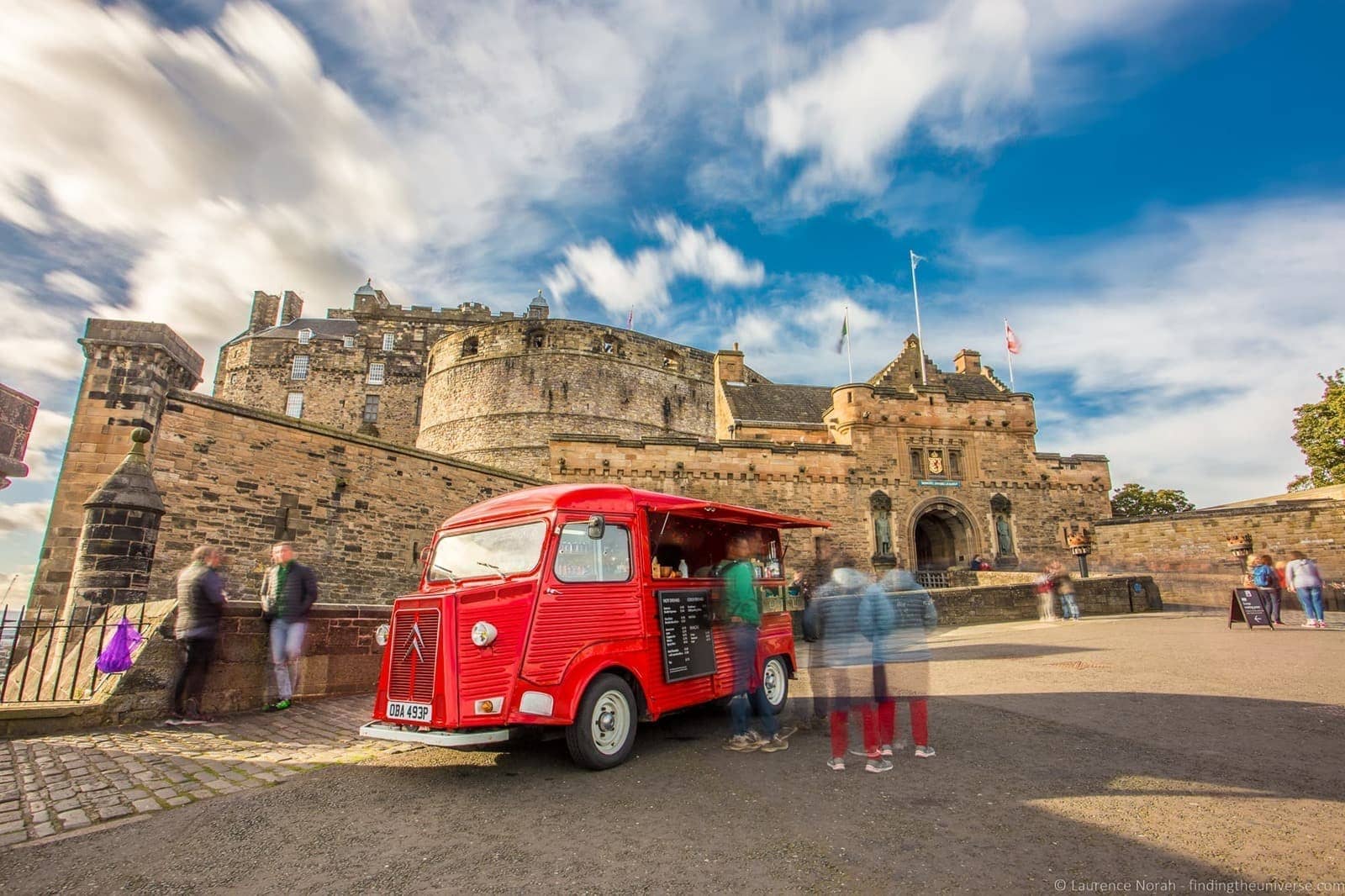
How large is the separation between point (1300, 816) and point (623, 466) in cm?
2103

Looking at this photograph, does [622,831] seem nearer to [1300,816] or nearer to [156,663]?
[1300,816]

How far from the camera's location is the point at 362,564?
15.0m

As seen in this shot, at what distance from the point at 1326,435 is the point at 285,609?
4242cm

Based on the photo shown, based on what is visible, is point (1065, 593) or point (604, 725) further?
point (1065, 593)

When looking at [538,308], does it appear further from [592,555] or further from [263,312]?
[592,555]

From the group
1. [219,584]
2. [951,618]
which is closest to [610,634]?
[219,584]

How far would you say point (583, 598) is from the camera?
5.22 metres

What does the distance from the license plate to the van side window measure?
1427 mm

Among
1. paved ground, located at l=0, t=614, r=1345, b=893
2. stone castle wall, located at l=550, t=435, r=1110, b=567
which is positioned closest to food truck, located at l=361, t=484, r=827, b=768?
paved ground, located at l=0, t=614, r=1345, b=893

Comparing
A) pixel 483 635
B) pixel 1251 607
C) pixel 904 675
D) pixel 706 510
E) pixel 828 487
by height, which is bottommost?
pixel 904 675

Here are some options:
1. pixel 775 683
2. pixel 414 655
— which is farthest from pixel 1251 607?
pixel 414 655

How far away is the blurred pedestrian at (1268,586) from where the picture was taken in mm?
12758

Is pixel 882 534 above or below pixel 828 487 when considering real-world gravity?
below

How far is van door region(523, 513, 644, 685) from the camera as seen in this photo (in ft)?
15.9
